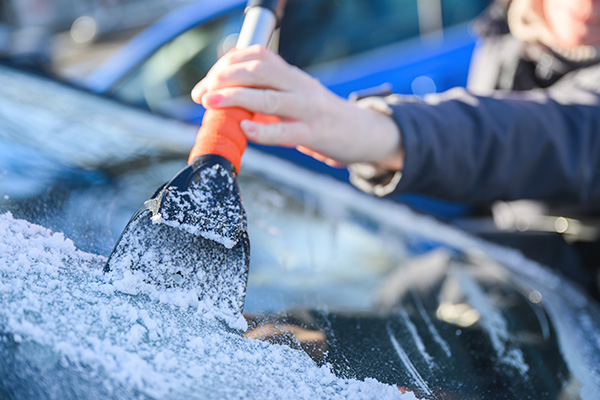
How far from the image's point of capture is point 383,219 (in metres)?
1.65

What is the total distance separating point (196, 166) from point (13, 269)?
1.00 ft

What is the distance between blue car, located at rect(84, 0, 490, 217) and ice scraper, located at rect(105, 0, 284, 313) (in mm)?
2552

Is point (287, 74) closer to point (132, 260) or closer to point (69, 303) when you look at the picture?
point (132, 260)

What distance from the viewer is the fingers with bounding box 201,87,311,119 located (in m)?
0.92

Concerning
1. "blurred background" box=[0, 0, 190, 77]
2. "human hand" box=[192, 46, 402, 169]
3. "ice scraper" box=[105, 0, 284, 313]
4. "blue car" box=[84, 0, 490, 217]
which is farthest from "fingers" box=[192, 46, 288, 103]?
"blurred background" box=[0, 0, 190, 77]

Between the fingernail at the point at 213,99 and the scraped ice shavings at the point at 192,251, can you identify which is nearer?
the scraped ice shavings at the point at 192,251

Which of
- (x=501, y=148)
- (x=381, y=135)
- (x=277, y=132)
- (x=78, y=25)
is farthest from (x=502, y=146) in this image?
(x=78, y=25)

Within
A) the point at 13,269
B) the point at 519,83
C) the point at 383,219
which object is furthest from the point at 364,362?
the point at 519,83

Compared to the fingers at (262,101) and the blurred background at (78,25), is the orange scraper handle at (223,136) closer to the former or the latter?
→ the fingers at (262,101)

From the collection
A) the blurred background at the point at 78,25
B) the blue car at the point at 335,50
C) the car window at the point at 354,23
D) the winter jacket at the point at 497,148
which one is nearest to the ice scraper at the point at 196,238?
the winter jacket at the point at 497,148

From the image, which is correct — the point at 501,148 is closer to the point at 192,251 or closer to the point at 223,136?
the point at 223,136

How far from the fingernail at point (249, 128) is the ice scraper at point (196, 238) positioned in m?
0.10

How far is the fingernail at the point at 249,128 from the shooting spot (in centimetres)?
93

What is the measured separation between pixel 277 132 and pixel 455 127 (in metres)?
0.54
